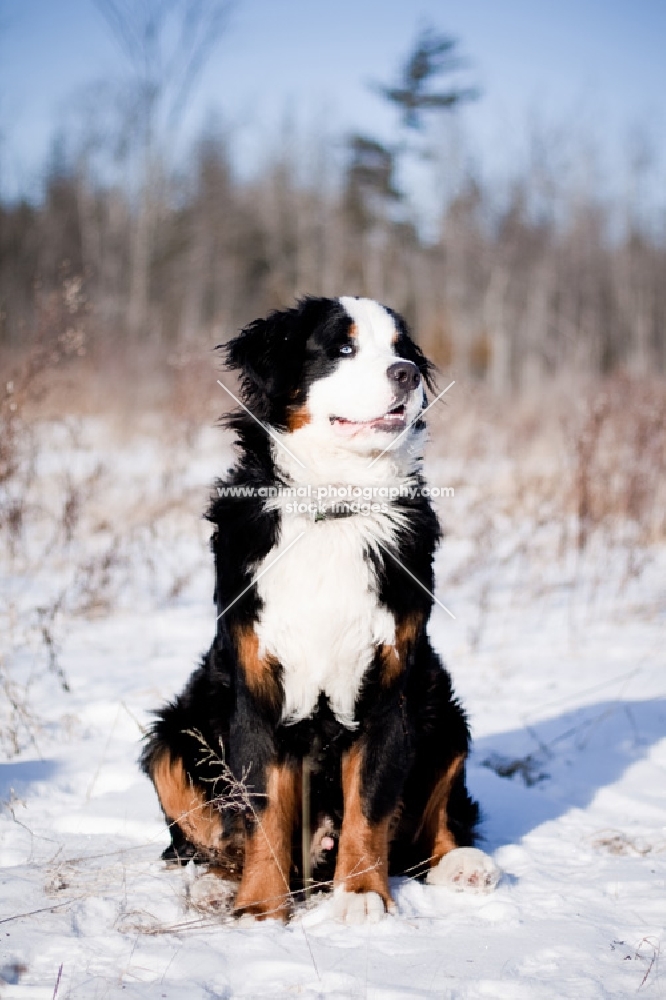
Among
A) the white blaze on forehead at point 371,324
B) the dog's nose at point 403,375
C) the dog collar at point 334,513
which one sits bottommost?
the dog collar at point 334,513

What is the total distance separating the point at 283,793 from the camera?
2545 mm

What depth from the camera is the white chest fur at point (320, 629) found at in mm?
2568

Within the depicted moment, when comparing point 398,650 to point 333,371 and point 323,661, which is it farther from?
point 333,371

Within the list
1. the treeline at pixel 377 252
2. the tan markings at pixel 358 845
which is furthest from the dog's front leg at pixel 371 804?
the treeline at pixel 377 252

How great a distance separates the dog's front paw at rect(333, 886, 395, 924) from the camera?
2352 millimetres

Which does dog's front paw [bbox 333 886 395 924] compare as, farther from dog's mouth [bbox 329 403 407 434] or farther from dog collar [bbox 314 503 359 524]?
dog's mouth [bbox 329 403 407 434]

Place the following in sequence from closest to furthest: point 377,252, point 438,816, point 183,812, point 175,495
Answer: point 183,812
point 438,816
point 175,495
point 377,252

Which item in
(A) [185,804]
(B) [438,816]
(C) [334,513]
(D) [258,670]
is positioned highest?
(C) [334,513]

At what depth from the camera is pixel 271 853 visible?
2.49 meters

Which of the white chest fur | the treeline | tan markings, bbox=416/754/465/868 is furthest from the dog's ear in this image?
the treeline

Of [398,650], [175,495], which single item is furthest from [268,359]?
[175,495]

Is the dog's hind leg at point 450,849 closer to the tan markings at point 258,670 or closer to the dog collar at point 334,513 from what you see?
the tan markings at point 258,670

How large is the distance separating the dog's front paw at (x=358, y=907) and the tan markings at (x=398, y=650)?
1.97 feet

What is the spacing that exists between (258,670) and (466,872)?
3.01 ft
